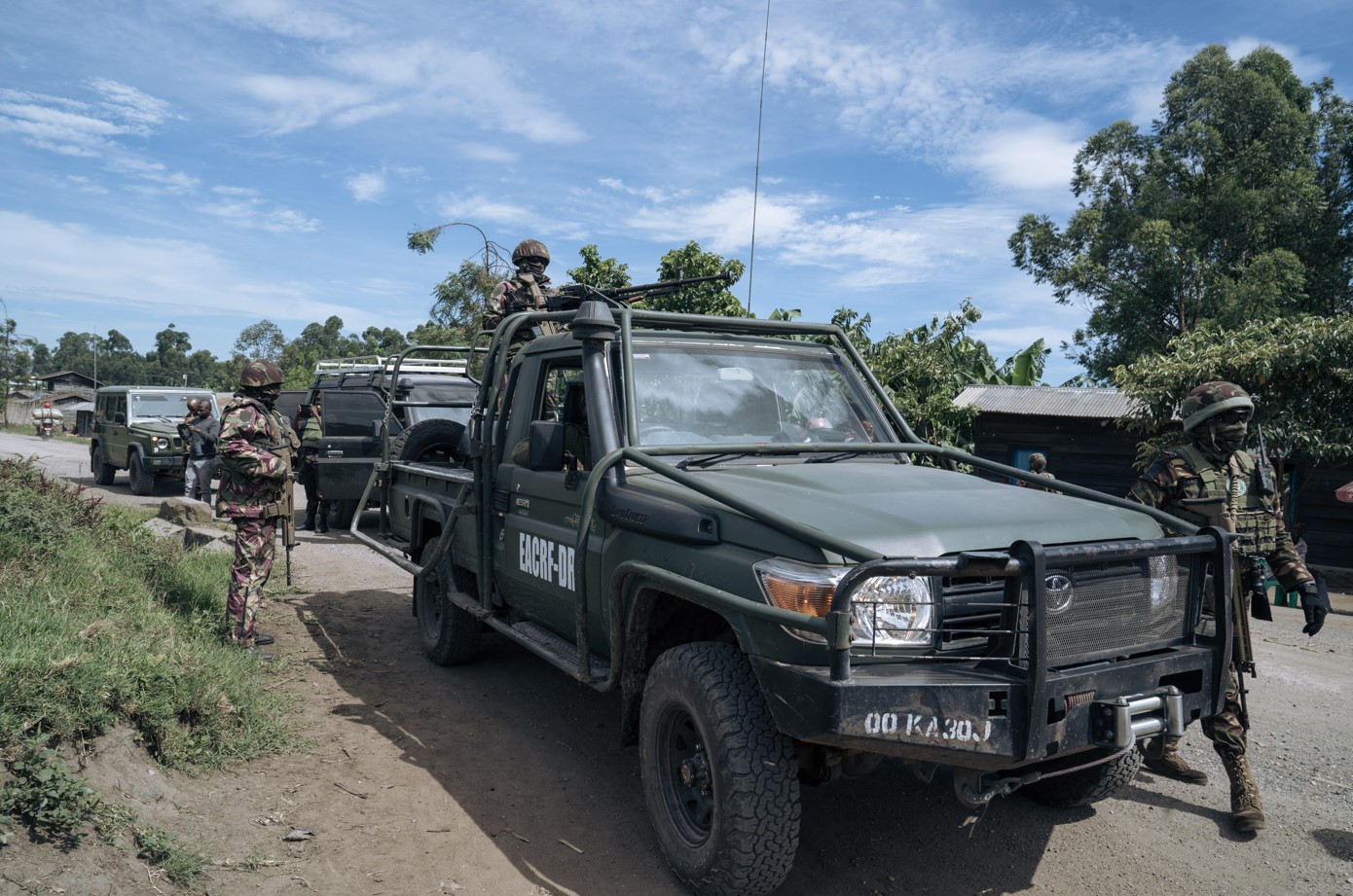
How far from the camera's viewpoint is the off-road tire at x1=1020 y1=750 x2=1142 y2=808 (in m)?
3.88

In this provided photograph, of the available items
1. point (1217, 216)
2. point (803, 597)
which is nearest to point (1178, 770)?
point (803, 597)

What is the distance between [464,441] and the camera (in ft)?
21.4

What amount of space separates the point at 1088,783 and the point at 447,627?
150 inches

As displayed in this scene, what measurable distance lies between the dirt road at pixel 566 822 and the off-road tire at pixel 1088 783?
0.33 ft

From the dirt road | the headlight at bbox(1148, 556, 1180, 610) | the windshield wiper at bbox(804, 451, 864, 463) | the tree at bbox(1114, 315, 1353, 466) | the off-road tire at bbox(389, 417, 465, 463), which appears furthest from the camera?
the tree at bbox(1114, 315, 1353, 466)

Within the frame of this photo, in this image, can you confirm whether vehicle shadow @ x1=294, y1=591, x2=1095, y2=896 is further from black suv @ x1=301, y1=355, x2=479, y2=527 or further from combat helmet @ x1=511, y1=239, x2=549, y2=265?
black suv @ x1=301, y1=355, x2=479, y2=527

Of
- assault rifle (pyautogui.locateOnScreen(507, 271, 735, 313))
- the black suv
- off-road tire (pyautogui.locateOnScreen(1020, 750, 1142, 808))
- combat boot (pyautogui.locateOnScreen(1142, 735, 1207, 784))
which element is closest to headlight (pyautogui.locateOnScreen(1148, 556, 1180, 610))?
off-road tire (pyautogui.locateOnScreen(1020, 750, 1142, 808))

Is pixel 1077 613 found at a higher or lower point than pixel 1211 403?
lower

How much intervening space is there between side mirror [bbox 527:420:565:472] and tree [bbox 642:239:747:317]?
10.4 meters

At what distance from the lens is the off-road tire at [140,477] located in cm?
1534

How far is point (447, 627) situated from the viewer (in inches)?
234

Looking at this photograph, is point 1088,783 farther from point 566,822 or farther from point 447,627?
point 447,627

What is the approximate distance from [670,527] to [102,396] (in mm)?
17698

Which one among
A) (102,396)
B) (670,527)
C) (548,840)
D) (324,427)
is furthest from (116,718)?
(102,396)
